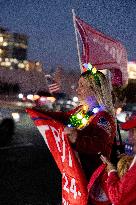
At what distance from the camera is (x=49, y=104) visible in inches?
Result: 1592

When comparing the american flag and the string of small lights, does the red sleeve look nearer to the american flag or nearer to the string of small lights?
the string of small lights

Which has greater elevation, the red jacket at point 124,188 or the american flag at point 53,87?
the red jacket at point 124,188

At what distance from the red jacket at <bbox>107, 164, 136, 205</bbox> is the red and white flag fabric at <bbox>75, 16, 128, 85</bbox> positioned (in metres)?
2.84

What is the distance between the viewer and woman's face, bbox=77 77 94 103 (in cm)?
384

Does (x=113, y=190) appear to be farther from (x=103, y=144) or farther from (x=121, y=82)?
(x=121, y=82)

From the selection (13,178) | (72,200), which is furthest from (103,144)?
(13,178)

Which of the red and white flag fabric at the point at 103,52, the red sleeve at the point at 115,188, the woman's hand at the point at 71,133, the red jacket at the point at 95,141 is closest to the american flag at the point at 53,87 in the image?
the red and white flag fabric at the point at 103,52

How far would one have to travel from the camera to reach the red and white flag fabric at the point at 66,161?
11.1 ft

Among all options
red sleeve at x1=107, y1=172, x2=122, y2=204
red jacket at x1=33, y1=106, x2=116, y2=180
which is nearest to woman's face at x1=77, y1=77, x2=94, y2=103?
red jacket at x1=33, y1=106, x2=116, y2=180

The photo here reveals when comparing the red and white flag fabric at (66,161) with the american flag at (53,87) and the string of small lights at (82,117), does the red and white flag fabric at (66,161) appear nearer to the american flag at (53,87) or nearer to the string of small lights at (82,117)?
the string of small lights at (82,117)

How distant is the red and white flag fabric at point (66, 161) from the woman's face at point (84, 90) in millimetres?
345

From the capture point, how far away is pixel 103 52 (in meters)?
6.11

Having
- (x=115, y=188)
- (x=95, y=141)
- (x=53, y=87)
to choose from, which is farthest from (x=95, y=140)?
(x=53, y=87)

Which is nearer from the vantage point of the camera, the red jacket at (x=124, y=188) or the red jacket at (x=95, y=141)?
the red jacket at (x=124, y=188)
